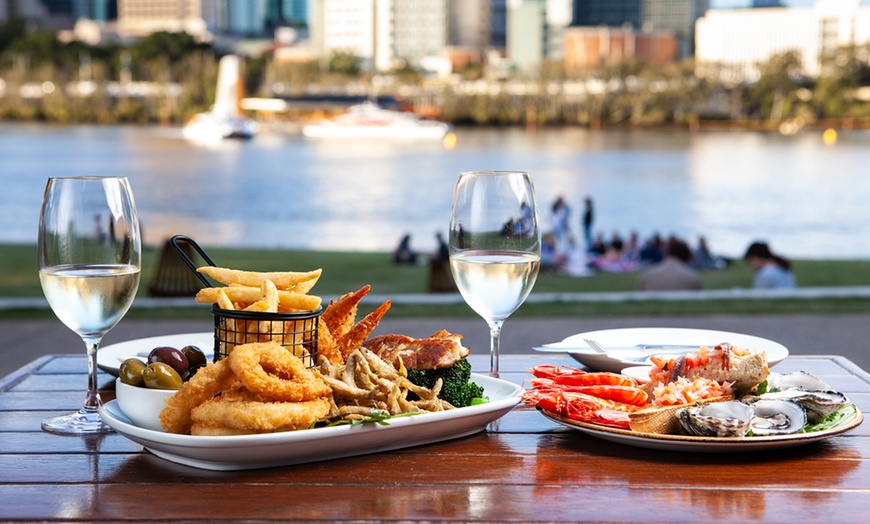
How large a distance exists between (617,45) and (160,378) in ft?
542

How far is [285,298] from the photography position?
1.71 metres

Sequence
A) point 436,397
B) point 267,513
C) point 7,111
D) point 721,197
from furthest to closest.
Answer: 1. point 7,111
2. point 721,197
3. point 436,397
4. point 267,513

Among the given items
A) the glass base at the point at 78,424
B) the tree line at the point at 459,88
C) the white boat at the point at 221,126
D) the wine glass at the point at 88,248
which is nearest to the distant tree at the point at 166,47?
the tree line at the point at 459,88

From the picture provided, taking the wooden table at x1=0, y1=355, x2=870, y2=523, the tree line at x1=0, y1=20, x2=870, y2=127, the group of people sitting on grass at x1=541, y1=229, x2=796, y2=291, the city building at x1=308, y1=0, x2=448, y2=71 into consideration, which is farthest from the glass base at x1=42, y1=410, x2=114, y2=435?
the city building at x1=308, y1=0, x2=448, y2=71

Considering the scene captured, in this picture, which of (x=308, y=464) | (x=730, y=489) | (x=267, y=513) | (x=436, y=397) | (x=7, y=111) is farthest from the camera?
(x=7, y=111)

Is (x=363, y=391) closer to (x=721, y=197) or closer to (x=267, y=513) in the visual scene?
(x=267, y=513)

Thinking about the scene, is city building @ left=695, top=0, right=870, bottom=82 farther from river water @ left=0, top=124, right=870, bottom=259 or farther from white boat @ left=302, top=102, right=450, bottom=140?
white boat @ left=302, top=102, right=450, bottom=140

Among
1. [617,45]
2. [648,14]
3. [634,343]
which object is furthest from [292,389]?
[648,14]

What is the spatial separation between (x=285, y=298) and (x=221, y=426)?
0.76 feet

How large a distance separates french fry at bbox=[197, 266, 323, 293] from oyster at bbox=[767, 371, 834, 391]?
873 millimetres

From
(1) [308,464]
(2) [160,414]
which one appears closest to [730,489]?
(1) [308,464]

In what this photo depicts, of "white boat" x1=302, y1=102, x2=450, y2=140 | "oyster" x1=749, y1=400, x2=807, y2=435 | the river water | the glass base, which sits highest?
"white boat" x1=302, y1=102, x2=450, y2=140

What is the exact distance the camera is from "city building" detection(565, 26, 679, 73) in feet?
524

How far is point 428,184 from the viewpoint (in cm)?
5691
